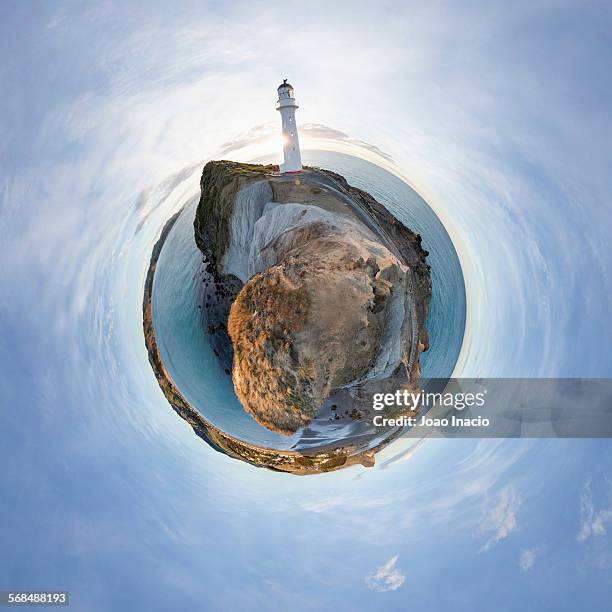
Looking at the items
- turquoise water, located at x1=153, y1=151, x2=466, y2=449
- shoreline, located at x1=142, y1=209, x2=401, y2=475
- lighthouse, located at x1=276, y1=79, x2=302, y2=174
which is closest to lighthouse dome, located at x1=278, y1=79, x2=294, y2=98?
lighthouse, located at x1=276, y1=79, x2=302, y2=174

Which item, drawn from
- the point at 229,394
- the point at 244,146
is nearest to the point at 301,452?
the point at 229,394

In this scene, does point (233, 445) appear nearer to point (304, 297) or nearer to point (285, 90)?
point (304, 297)

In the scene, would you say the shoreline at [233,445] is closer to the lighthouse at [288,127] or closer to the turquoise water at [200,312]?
the turquoise water at [200,312]

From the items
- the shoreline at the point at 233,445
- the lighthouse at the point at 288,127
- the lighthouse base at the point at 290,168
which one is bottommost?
the shoreline at the point at 233,445

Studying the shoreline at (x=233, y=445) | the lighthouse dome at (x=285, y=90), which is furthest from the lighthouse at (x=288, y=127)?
the shoreline at (x=233, y=445)

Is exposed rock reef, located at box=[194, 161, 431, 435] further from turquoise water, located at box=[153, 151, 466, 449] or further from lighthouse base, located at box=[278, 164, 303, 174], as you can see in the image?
turquoise water, located at box=[153, 151, 466, 449]

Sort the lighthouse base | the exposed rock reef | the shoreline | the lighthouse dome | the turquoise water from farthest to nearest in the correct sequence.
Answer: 1. the turquoise water
2. the shoreline
3. the lighthouse base
4. the lighthouse dome
5. the exposed rock reef
